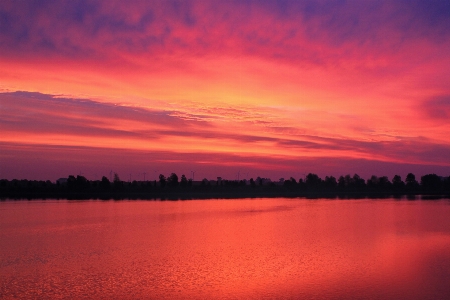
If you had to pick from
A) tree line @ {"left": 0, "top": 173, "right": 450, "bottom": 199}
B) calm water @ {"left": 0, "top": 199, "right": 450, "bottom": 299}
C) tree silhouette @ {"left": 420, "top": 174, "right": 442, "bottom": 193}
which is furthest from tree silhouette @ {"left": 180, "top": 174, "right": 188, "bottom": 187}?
calm water @ {"left": 0, "top": 199, "right": 450, "bottom": 299}

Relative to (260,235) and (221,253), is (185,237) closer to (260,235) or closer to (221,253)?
(260,235)

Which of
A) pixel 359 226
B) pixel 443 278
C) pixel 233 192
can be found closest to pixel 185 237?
pixel 359 226

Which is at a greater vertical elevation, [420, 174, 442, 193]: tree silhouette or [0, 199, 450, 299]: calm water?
[420, 174, 442, 193]: tree silhouette

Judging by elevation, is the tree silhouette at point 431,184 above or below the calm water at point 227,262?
above

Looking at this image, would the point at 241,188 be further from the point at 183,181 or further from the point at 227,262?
the point at 227,262

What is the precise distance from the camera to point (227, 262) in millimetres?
22938

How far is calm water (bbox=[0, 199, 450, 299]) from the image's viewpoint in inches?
685

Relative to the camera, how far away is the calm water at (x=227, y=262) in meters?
17.4

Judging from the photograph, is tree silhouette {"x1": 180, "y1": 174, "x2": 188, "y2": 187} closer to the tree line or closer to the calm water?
the tree line

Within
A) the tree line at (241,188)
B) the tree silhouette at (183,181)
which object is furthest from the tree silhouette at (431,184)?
the tree silhouette at (183,181)

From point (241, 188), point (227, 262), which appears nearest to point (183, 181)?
point (241, 188)

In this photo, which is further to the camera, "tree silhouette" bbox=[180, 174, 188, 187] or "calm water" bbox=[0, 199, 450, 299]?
"tree silhouette" bbox=[180, 174, 188, 187]

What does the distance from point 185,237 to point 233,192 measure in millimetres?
126602

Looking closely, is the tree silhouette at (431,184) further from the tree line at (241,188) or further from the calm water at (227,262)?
the calm water at (227,262)
